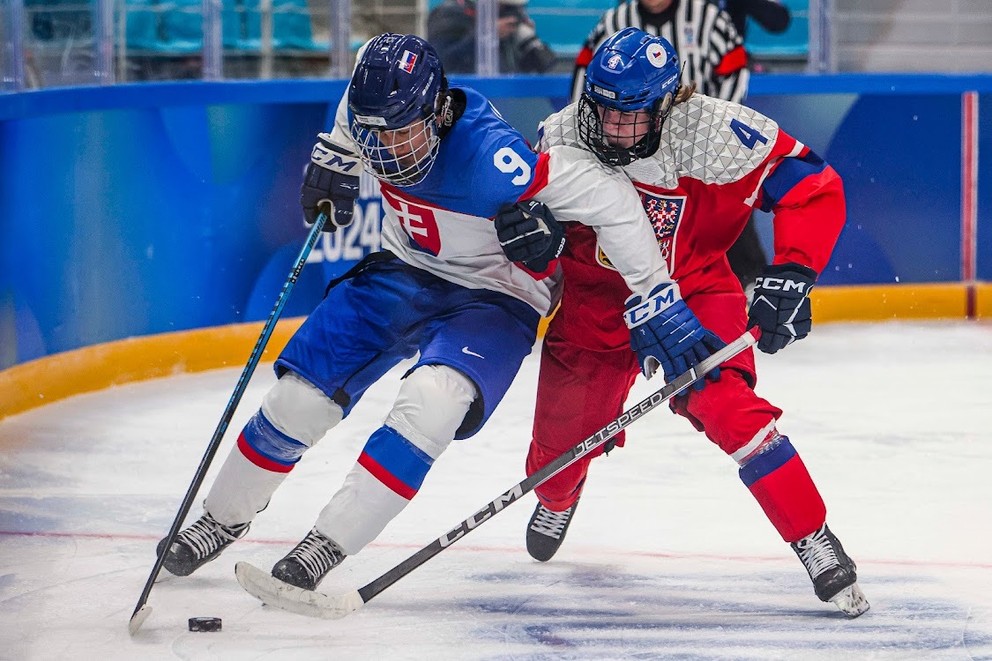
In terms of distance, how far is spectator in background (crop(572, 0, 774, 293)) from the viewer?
518 centimetres

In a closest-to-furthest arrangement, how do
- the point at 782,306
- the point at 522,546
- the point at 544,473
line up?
the point at 782,306, the point at 544,473, the point at 522,546

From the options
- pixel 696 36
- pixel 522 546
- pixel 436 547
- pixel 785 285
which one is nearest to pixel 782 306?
pixel 785 285

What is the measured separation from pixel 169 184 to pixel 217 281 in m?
0.38

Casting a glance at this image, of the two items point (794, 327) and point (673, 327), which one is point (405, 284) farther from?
point (794, 327)

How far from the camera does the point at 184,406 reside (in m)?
4.66

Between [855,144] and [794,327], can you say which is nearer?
[794,327]

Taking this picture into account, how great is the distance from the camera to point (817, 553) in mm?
2766

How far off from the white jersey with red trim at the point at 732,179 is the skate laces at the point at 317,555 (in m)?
0.70

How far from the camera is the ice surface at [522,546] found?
2682 millimetres

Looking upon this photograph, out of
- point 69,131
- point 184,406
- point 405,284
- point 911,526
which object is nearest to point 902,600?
point 911,526

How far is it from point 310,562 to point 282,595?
0.07m

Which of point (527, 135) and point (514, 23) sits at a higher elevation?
point (514, 23)

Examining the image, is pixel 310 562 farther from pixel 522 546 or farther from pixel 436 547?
pixel 522 546

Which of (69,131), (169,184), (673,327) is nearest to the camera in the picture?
(673,327)
